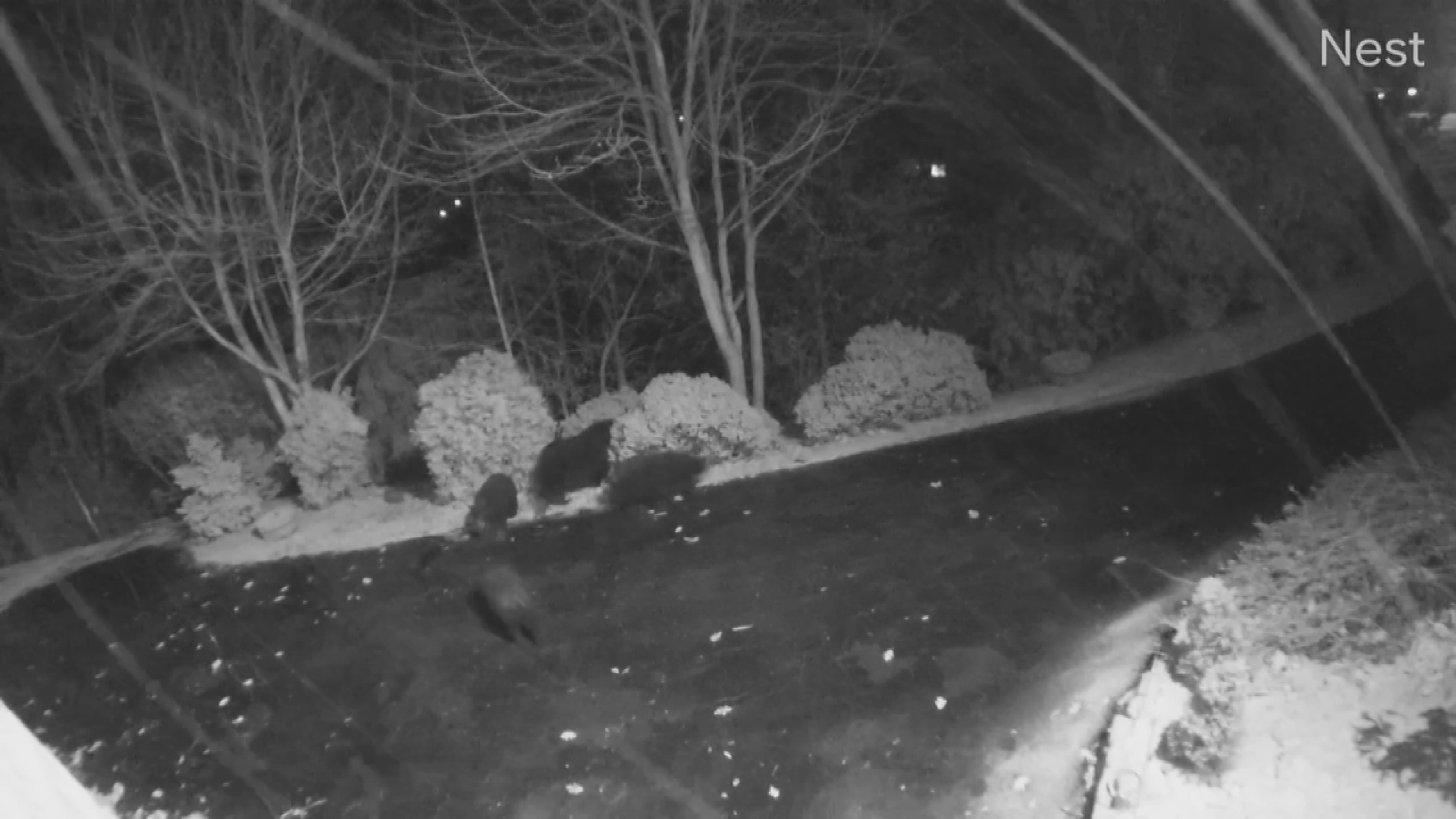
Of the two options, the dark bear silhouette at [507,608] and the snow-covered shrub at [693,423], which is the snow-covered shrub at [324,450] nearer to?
the snow-covered shrub at [693,423]

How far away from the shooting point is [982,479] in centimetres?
807

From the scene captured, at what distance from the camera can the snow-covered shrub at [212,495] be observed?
1008 centimetres

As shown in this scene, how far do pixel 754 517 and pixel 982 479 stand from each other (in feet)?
6.18

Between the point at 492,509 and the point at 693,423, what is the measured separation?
1.98 m

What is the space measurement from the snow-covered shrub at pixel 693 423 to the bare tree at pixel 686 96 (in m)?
1.14

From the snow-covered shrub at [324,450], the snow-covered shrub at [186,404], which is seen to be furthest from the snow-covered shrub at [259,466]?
the snow-covered shrub at [324,450]

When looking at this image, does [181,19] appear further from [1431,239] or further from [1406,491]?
[1431,239]

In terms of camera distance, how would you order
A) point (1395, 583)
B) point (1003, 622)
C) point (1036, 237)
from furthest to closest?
point (1036, 237), point (1003, 622), point (1395, 583)

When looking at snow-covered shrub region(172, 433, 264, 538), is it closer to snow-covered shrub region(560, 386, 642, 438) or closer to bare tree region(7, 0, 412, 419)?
bare tree region(7, 0, 412, 419)

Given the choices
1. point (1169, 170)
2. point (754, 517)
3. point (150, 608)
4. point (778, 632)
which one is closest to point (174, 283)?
point (150, 608)

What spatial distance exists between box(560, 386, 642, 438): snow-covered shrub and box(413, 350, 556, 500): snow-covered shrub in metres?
0.69

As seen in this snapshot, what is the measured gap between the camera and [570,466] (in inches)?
368

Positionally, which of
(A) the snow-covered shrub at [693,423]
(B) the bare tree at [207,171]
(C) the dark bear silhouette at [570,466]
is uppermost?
(B) the bare tree at [207,171]

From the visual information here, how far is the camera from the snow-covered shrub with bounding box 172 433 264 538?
10.1 meters
